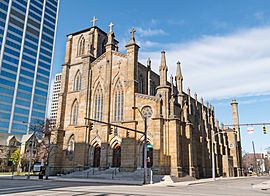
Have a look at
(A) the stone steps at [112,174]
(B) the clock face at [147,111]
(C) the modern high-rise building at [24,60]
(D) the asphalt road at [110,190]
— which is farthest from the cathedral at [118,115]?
(C) the modern high-rise building at [24,60]

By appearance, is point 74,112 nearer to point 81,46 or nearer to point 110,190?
point 81,46

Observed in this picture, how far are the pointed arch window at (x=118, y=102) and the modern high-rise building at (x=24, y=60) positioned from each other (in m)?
57.9

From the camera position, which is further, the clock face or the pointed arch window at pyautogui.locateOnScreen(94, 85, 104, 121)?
the pointed arch window at pyautogui.locateOnScreen(94, 85, 104, 121)

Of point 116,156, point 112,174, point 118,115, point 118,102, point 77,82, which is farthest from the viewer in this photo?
point 77,82

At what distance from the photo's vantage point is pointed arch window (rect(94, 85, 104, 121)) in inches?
1596

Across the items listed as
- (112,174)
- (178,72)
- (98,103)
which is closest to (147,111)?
(98,103)

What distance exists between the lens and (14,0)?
326 ft

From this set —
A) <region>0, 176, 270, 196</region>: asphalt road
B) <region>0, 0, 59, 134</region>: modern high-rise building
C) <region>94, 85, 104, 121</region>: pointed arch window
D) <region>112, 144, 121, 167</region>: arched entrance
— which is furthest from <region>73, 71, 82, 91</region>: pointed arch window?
<region>0, 0, 59, 134</region>: modern high-rise building

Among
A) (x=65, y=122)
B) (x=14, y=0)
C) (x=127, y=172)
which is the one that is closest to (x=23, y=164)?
(x=65, y=122)

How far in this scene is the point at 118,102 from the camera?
3912 centimetres

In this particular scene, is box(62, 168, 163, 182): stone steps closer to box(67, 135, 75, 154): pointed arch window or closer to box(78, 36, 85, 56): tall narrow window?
box(67, 135, 75, 154): pointed arch window

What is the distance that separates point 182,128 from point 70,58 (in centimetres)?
2435

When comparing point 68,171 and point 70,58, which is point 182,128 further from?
point 70,58

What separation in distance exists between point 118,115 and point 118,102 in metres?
1.99
